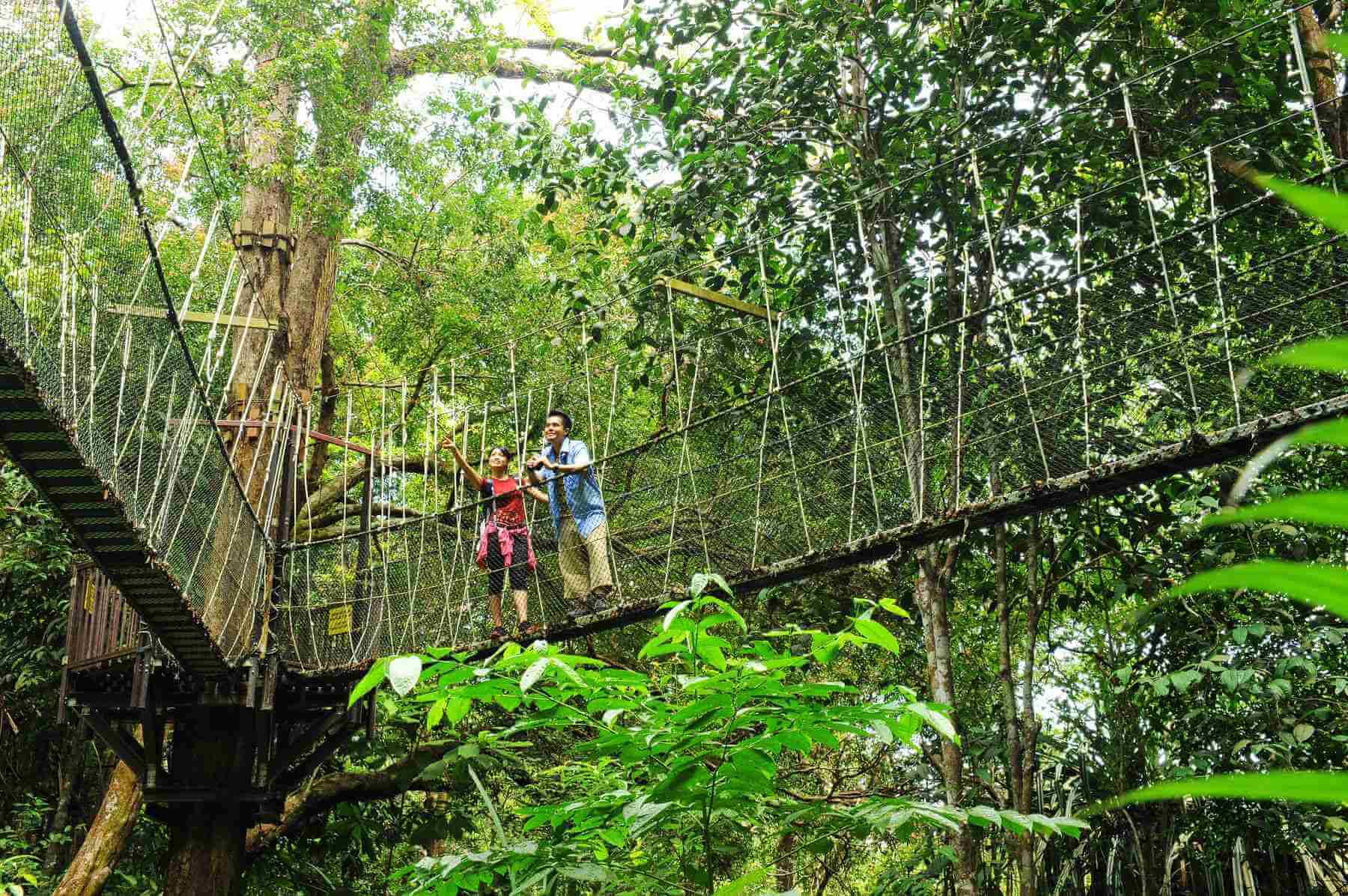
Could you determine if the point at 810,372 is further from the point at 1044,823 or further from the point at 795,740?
the point at 795,740

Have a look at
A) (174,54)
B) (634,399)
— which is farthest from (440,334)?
(174,54)

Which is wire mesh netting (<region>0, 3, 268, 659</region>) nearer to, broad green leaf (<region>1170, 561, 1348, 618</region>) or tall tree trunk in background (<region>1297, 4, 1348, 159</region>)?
broad green leaf (<region>1170, 561, 1348, 618</region>)

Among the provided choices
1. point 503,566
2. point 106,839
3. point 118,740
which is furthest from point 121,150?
point 106,839

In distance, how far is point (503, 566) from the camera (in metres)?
5.17

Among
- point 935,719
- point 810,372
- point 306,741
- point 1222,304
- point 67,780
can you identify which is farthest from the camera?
point 67,780

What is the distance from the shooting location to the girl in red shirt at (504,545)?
5.08 metres

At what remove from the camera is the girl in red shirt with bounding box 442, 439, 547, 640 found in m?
5.08

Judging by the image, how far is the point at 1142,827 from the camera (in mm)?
4816

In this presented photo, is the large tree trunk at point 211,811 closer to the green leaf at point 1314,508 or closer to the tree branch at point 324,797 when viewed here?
the tree branch at point 324,797

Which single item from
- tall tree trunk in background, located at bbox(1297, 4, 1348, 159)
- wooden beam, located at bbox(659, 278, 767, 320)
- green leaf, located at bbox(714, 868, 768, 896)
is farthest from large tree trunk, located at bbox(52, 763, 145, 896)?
tall tree trunk in background, located at bbox(1297, 4, 1348, 159)

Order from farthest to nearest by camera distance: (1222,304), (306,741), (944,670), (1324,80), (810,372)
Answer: (306,741) < (810,372) < (1324,80) < (944,670) < (1222,304)

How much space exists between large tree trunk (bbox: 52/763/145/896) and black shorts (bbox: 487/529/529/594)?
2508 mm

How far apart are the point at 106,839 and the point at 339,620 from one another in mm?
2173

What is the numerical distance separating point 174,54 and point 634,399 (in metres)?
3.67
